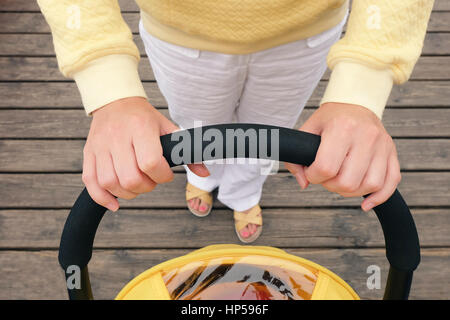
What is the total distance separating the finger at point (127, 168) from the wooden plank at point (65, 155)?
1.11m

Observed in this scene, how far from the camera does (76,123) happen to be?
5.45ft

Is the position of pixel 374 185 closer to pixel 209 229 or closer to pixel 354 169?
pixel 354 169

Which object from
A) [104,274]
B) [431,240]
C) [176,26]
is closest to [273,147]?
[176,26]

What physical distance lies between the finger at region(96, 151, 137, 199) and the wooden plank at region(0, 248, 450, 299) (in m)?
0.98

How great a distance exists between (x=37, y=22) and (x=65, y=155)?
0.86 m

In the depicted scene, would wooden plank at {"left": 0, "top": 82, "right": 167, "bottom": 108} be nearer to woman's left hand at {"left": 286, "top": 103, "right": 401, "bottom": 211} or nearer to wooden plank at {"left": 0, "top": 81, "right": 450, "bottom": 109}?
wooden plank at {"left": 0, "top": 81, "right": 450, "bottom": 109}

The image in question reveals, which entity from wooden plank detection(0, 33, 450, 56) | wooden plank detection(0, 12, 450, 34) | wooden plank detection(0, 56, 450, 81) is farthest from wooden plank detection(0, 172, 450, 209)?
wooden plank detection(0, 12, 450, 34)

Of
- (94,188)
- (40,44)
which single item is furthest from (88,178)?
(40,44)

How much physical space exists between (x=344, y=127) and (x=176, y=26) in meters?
0.38

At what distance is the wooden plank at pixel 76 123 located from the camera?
5.37 feet

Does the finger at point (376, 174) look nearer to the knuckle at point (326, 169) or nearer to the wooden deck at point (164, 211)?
the knuckle at point (326, 169)

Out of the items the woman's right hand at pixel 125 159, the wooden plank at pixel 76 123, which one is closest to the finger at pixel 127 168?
the woman's right hand at pixel 125 159
